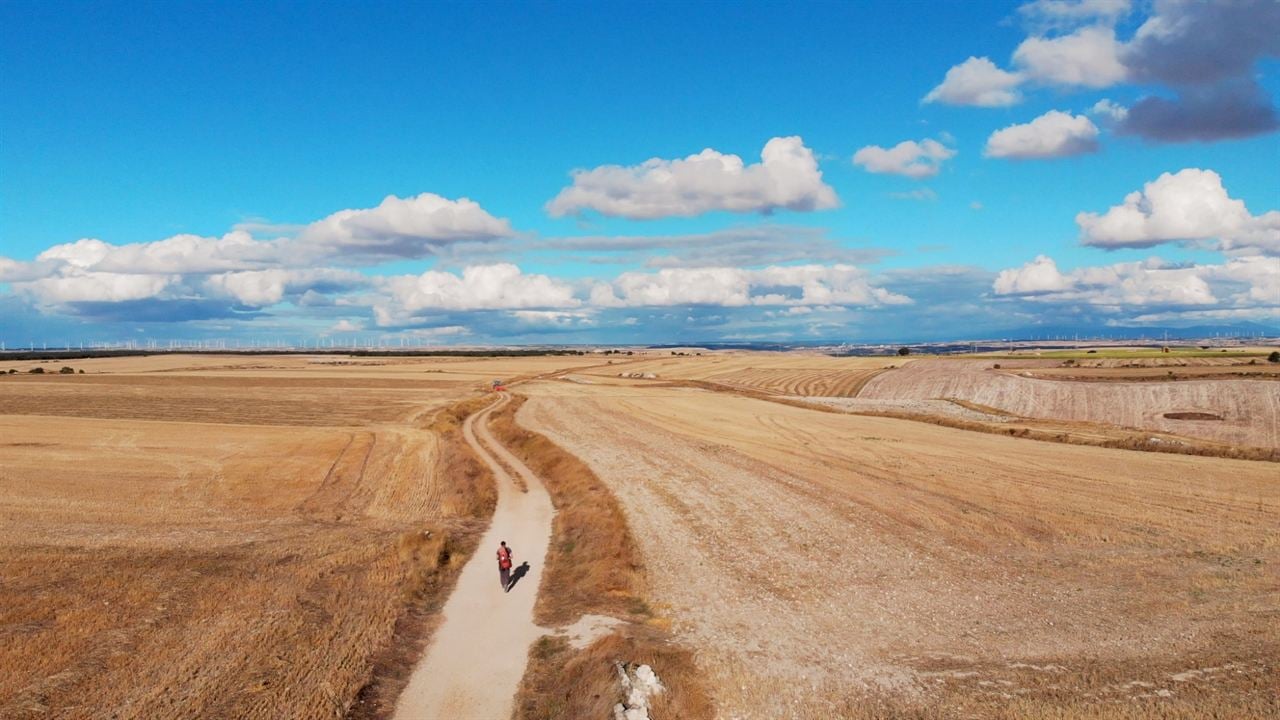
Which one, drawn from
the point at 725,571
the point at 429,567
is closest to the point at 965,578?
the point at 725,571

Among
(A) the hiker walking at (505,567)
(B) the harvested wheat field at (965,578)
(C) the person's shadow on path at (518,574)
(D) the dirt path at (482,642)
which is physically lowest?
(C) the person's shadow on path at (518,574)

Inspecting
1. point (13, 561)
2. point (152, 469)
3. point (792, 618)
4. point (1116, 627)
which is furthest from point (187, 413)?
point (1116, 627)

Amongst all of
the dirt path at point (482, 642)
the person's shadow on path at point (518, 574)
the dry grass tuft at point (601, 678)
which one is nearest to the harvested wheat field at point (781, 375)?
the dirt path at point (482, 642)

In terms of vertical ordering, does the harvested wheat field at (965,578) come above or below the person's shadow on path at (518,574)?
above

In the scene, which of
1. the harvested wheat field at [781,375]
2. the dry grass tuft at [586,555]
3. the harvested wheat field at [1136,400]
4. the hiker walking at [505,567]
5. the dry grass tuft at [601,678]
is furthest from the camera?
the harvested wheat field at [781,375]

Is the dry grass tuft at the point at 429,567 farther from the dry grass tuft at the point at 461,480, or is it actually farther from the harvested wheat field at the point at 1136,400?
the harvested wheat field at the point at 1136,400

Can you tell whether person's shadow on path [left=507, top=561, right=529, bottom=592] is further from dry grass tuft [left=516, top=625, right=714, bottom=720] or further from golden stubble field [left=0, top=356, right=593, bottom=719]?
dry grass tuft [left=516, top=625, right=714, bottom=720]

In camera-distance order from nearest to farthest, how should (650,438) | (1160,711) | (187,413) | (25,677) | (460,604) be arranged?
(1160,711)
(25,677)
(460,604)
(650,438)
(187,413)

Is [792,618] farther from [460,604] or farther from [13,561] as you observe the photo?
[13,561]

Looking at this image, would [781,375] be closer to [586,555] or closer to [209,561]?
[586,555]
